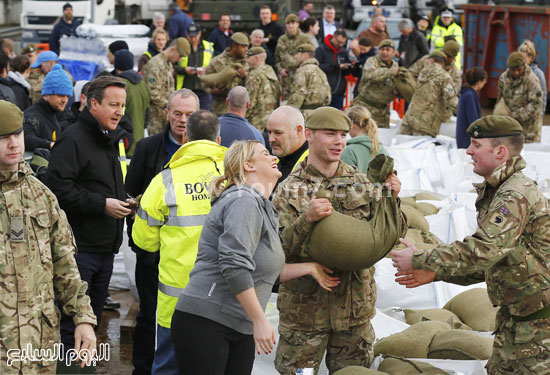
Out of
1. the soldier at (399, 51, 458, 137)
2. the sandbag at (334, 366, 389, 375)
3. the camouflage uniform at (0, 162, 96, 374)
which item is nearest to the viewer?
the camouflage uniform at (0, 162, 96, 374)

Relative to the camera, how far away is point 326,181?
14.1 ft

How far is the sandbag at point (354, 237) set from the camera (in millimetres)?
4062

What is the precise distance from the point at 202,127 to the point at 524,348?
81.2 inches

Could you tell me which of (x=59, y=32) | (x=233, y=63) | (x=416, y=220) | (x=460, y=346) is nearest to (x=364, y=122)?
(x=416, y=220)

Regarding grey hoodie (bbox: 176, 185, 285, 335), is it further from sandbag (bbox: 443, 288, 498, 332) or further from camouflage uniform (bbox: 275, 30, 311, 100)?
camouflage uniform (bbox: 275, 30, 311, 100)

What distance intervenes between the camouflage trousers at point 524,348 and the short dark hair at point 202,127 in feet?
6.07

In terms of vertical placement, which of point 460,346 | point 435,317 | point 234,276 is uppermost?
point 234,276

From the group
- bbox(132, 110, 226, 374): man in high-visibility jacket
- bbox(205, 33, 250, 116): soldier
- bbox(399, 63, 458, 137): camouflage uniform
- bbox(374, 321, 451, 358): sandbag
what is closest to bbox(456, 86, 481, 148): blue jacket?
bbox(399, 63, 458, 137): camouflage uniform

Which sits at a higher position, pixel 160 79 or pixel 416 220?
pixel 160 79

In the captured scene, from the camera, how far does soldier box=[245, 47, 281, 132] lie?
10.4m

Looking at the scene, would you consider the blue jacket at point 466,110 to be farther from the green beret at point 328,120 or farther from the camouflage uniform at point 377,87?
the green beret at point 328,120

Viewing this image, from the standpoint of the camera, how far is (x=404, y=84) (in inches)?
454

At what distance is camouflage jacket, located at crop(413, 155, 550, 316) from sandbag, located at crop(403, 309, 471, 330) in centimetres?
152

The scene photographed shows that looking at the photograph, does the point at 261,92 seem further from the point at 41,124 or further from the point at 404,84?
the point at 41,124
